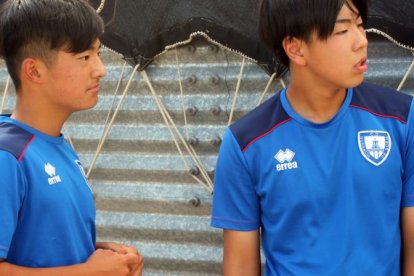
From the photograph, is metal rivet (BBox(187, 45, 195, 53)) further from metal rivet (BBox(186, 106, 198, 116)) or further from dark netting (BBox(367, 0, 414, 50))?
dark netting (BBox(367, 0, 414, 50))

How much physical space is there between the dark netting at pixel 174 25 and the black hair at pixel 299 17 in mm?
461

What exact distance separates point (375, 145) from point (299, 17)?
474 mm

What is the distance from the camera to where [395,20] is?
106 inches

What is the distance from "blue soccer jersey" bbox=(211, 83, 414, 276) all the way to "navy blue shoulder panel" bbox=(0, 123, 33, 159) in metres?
0.66

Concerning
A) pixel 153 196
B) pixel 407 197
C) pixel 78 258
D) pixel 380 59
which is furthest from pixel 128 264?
pixel 380 59

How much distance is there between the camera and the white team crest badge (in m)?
2.27

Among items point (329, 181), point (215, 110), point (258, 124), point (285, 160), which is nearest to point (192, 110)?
point (215, 110)

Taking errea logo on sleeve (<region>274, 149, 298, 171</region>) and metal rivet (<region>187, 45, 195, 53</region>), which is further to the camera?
metal rivet (<region>187, 45, 195, 53</region>)

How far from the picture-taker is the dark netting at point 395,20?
8.73 ft

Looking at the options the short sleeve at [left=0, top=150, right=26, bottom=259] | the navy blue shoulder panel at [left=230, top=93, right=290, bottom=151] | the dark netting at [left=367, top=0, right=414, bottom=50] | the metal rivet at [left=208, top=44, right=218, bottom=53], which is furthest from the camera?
the metal rivet at [left=208, top=44, right=218, bottom=53]

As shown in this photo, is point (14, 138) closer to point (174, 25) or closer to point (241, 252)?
point (241, 252)

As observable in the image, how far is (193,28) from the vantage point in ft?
Answer: 9.82

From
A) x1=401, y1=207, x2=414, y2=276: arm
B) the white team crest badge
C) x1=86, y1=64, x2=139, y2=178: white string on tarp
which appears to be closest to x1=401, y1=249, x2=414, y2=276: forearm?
A: x1=401, y1=207, x2=414, y2=276: arm

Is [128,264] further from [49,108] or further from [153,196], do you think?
[153,196]
